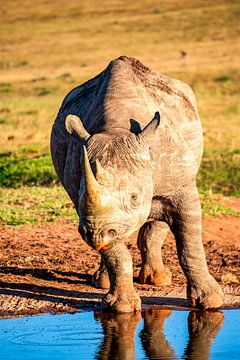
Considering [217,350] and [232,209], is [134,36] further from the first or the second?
[217,350]

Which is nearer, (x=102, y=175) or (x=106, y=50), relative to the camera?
(x=102, y=175)

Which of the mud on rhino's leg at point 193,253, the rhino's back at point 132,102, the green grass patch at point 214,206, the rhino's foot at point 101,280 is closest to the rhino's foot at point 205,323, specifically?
the mud on rhino's leg at point 193,253

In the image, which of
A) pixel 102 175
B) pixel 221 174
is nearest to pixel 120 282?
pixel 102 175

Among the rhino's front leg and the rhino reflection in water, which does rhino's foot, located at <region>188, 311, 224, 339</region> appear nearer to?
the rhino reflection in water

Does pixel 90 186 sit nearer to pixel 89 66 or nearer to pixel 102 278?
pixel 102 278

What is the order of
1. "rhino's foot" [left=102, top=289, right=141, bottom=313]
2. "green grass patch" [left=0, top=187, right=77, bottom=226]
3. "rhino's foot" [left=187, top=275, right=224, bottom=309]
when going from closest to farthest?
"rhino's foot" [left=102, top=289, right=141, bottom=313] → "rhino's foot" [left=187, top=275, right=224, bottom=309] → "green grass patch" [left=0, top=187, right=77, bottom=226]

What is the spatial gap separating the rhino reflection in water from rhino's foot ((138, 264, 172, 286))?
3.42 ft

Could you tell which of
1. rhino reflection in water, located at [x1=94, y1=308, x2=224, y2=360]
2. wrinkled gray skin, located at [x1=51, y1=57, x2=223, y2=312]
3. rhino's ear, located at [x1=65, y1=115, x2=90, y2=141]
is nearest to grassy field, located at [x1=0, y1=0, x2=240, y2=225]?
wrinkled gray skin, located at [x1=51, y1=57, x2=223, y2=312]

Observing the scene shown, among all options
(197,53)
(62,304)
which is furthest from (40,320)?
(197,53)

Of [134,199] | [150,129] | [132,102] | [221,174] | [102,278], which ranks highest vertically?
[132,102]

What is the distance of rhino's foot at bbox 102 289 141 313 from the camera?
862 cm

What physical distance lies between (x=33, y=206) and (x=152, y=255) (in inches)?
140

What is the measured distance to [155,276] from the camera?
9836 mm

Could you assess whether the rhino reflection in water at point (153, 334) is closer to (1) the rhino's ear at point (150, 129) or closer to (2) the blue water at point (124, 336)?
(2) the blue water at point (124, 336)
